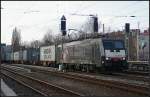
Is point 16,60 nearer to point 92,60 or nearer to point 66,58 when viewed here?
point 66,58

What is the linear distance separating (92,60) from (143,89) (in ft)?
50.8

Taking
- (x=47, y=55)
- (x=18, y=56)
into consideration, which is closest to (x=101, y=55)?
(x=47, y=55)

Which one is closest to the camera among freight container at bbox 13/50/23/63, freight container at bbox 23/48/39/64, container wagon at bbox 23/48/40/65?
container wagon at bbox 23/48/40/65

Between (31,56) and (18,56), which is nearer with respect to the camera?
(31,56)

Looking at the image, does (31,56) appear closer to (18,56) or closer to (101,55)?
(18,56)

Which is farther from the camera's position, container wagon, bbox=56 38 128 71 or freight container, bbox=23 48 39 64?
freight container, bbox=23 48 39 64

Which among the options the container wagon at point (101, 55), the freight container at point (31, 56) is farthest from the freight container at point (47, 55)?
Answer: the container wagon at point (101, 55)

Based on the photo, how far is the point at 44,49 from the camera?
5822 cm

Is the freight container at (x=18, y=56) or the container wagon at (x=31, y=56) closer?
the container wagon at (x=31, y=56)

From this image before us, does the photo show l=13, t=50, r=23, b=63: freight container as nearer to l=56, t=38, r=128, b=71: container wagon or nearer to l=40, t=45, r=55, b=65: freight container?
l=40, t=45, r=55, b=65: freight container

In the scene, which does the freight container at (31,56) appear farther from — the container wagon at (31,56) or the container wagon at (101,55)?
the container wagon at (101,55)

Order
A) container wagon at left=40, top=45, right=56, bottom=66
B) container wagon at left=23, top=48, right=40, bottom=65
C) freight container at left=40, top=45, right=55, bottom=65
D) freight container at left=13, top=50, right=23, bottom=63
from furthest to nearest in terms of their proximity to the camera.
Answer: freight container at left=13, top=50, right=23, bottom=63 < container wagon at left=23, top=48, right=40, bottom=65 < freight container at left=40, top=45, right=55, bottom=65 < container wagon at left=40, top=45, right=56, bottom=66

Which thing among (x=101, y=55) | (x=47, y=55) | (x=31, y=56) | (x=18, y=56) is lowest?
(x=101, y=55)

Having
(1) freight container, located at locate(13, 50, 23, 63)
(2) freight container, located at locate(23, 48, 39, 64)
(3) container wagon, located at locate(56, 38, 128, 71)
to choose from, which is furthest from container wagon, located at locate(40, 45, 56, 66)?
(1) freight container, located at locate(13, 50, 23, 63)
